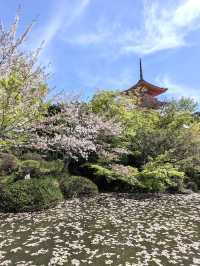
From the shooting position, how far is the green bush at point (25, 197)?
12.9m

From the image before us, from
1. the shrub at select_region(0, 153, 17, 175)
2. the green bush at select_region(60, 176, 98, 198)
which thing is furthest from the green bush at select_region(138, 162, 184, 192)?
the shrub at select_region(0, 153, 17, 175)

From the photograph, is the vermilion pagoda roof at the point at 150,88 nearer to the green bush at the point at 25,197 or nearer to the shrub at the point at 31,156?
the shrub at the point at 31,156

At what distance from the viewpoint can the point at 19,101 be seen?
8.09 m

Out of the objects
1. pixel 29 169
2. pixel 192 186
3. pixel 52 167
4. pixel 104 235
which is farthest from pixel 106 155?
pixel 104 235

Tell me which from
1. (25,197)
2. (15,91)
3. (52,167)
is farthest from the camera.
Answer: (52,167)

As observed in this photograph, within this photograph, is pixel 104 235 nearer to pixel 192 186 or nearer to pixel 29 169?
pixel 29 169

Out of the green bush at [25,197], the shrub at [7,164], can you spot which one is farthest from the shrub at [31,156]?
the green bush at [25,197]

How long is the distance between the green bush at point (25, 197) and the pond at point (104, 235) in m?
0.48

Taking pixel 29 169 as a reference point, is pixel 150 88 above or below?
above

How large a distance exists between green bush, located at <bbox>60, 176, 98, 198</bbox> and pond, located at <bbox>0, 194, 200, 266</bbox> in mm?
1117

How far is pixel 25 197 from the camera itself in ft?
42.7

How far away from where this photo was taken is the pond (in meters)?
7.48

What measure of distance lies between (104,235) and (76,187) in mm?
6649

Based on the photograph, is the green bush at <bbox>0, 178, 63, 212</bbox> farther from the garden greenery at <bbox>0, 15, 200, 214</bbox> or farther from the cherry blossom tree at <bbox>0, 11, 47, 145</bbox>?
the cherry blossom tree at <bbox>0, 11, 47, 145</bbox>
